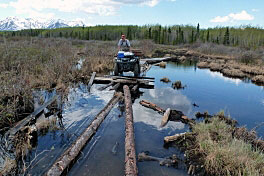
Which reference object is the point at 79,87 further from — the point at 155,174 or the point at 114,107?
the point at 155,174

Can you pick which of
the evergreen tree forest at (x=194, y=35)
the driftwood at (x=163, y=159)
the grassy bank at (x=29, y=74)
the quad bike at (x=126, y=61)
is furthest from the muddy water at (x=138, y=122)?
the evergreen tree forest at (x=194, y=35)

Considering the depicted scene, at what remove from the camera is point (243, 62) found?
22.4 m

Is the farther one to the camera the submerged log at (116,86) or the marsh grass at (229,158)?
the submerged log at (116,86)

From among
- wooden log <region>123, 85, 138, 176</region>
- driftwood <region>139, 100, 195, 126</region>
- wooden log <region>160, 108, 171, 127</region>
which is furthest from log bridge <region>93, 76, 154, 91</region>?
wooden log <region>123, 85, 138, 176</region>

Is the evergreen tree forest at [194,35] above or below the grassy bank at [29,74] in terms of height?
above

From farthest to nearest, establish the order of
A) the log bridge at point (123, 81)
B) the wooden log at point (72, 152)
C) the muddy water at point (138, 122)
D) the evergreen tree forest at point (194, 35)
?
the evergreen tree forest at point (194, 35) < the log bridge at point (123, 81) < the muddy water at point (138, 122) < the wooden log at point (72, 152)

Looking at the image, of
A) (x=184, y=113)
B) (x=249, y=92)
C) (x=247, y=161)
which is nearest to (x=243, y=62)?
(x=249, y=92)

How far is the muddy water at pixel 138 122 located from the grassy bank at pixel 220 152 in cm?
49

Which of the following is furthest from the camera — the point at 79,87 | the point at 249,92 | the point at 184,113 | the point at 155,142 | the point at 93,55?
the point at 93,55

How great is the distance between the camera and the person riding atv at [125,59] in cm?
1087

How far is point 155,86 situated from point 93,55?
23.6 ft

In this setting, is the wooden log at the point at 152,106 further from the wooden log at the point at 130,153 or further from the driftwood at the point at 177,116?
the wooden log at the point at 130,153

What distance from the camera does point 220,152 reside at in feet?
15.1

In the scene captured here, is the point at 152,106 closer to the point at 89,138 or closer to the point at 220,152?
the point at 89,138
